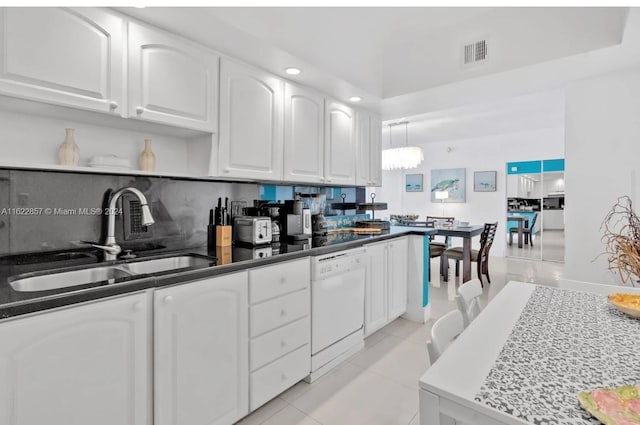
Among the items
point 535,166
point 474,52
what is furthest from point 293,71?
point 535,166

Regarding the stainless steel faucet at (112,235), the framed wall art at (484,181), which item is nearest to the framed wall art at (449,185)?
the framed wall art at (484,181)

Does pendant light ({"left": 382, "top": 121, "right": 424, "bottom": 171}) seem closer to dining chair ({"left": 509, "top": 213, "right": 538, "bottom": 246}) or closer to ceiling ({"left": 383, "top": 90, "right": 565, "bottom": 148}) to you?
ceiling ({"left": 383, "top": 90, "right": 565, "bottom": 148})

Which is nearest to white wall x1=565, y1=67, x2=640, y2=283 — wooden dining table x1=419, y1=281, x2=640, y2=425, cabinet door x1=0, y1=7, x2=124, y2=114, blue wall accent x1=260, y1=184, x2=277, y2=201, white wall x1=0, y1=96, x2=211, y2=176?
wooden dining table x1=419, y1=281, x2=640, y2=425

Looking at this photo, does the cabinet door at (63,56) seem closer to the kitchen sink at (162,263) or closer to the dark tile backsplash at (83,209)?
the dark tile backsplash at (83,209)

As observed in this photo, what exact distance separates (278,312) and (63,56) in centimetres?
165

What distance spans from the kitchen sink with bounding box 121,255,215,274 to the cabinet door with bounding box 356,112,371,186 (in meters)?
1.91

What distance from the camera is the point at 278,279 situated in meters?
1.82

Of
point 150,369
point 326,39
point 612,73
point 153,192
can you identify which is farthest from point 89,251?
point 612,73

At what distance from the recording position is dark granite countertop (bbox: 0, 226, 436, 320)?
101 cm

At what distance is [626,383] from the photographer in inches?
30.0

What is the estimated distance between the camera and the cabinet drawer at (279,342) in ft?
5.58

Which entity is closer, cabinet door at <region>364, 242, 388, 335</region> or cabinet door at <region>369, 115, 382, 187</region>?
cabinet door at <region>364, 242, 388, 335</region>

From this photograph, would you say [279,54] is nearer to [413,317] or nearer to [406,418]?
[406,418]

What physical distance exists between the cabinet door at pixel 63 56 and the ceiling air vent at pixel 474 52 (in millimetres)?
2481
